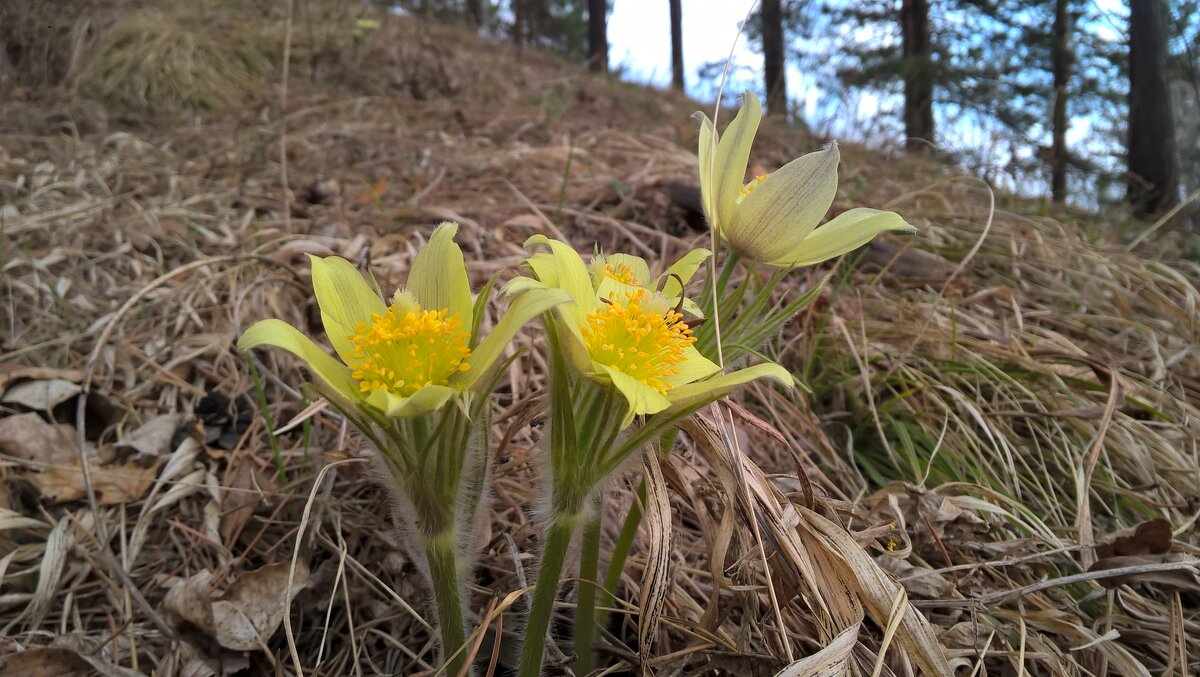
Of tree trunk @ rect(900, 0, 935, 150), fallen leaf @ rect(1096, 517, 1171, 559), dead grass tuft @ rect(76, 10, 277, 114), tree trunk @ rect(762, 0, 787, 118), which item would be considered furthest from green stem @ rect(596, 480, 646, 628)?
tree trunk @ rect(762, 0, 787, 118)

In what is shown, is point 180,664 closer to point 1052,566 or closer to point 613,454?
point 613,454

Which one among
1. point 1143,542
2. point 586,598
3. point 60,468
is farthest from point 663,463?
point 60,468

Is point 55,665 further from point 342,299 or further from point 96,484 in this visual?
point 342,299

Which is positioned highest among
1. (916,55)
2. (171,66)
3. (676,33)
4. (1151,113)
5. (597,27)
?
(676,33)

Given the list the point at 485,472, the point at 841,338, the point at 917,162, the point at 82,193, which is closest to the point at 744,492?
the point at 485,472

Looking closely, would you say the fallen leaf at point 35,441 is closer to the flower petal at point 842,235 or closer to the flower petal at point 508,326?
the flower petal at point 508,326

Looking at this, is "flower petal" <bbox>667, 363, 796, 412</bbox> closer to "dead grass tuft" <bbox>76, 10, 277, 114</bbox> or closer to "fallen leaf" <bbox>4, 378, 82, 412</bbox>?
"fallen leaf" <bbox>4, 378, 82, 412</bbox>
